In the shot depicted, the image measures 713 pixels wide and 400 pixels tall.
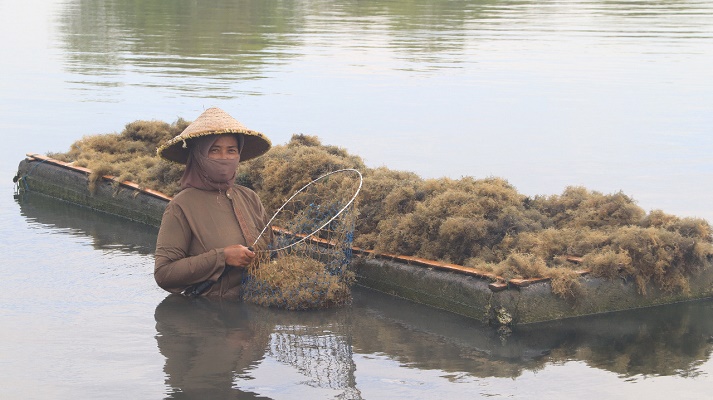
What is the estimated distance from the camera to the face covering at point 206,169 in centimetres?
810

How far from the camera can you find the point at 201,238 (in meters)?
8.06

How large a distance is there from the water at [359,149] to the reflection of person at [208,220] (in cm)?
32

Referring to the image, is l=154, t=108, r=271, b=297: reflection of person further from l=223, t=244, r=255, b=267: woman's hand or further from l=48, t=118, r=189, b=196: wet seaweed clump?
l=48, t=118, r=189, b=196: wet seaweed clump

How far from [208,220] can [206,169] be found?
361mm

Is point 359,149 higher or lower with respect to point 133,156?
lower

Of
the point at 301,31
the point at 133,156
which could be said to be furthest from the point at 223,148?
the point at 301,31

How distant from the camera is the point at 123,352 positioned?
746cm

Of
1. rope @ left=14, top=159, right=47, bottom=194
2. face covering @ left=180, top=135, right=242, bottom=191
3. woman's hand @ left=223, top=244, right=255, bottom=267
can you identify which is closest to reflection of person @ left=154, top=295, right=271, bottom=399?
woman's hand @ left=223, top=244, right=255, bottom=267

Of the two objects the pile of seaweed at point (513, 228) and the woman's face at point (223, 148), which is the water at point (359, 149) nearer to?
the pile of seaweed at point (513, 228)

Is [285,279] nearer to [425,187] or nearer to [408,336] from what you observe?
[408,336]

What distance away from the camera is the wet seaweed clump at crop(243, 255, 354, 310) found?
26.8ft

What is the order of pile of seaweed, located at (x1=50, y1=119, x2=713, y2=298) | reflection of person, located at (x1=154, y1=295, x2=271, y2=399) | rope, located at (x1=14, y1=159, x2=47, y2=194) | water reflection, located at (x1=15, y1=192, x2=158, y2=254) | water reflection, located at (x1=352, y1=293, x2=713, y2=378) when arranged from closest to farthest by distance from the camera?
reflection of person, located at (x1=154, y1=295, x2=271, y2=399)
water reflection, located at (x1=352, y1=293, x2=713, y2=378)
pile of seaweed, located at (x1=50, y1=119, x2=713, y2=298)
water reflection, located at (x1=15, y1=192, x2=158, y2=254)
rope, located at (x1=14, y1=159, x2=47, y2=194)

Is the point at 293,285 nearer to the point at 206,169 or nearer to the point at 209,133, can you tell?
the point at 206,169

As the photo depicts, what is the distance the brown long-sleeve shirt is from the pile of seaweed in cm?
120
